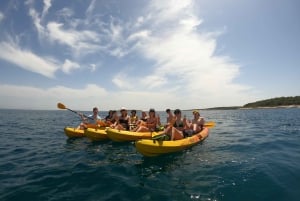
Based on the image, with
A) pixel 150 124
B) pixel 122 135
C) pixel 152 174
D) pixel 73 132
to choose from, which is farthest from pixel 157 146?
pixel 73 132

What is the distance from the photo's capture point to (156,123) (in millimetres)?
13953

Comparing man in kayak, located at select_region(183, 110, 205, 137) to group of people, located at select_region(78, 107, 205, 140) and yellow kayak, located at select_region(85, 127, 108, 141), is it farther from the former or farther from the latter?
yellow kayak, located at select_region(85, 127, 108, 141)

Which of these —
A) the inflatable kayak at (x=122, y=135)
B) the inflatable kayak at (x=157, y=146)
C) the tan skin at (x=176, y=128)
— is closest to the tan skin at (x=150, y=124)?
the inflatable kayak at (x=122, y=135)

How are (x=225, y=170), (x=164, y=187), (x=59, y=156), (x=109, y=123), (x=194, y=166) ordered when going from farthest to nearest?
(x=109, y=123)
(x=59, y=156)
(x=194, y=166)
(x=225, y=170)
(x=164, y=187)

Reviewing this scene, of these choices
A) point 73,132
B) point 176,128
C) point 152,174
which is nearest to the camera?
point 152,174

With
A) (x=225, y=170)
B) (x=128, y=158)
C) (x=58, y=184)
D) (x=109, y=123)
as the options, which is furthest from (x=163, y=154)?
(x=109, y=123)

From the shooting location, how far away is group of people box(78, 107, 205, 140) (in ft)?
37.1

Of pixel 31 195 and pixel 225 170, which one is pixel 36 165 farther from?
pixel 225 170

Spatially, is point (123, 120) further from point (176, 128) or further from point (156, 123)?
point (176, 128)

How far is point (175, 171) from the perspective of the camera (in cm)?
751

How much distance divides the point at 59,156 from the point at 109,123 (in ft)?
18.7

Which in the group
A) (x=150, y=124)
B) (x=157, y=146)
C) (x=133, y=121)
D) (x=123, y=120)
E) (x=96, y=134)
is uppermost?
(x=123, y=120)

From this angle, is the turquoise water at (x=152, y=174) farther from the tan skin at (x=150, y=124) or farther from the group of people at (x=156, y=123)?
the tan skin at (x=150, y=124)

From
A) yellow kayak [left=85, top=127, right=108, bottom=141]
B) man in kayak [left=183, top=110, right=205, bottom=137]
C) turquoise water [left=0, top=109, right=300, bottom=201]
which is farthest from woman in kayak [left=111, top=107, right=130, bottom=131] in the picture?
man in kayak [left=183, top=110, right=205, bottom=137]
